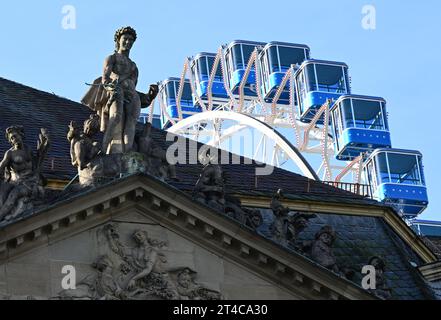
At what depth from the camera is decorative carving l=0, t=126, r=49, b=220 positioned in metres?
35.3

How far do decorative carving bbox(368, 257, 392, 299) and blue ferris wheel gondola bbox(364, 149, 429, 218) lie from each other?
2626 inches

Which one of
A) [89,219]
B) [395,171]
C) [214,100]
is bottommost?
[89,219]

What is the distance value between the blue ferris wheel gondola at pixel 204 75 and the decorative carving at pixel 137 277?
274 feet

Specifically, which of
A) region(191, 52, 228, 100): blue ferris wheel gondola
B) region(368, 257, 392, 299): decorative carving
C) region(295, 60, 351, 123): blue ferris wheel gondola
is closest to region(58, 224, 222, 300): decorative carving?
region(368, 257, 392, 299): decorative carving

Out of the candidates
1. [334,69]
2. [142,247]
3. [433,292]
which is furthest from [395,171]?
[142,247]

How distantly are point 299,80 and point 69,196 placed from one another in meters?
75.9

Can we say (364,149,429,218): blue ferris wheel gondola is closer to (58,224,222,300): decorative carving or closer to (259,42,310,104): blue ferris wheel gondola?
(259,42,310,104): blue ferris wheel gondola

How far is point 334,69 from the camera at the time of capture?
11469 centimetres

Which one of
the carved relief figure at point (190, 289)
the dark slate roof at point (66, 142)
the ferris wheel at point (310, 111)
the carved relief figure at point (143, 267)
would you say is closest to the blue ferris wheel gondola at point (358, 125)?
the ferris wheel at point (310, 111)

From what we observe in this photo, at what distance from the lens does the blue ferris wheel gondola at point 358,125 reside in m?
109

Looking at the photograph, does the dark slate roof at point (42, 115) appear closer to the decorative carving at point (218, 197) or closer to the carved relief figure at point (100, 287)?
the decorative carving at point (218, 197)

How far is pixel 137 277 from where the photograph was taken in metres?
35.7
